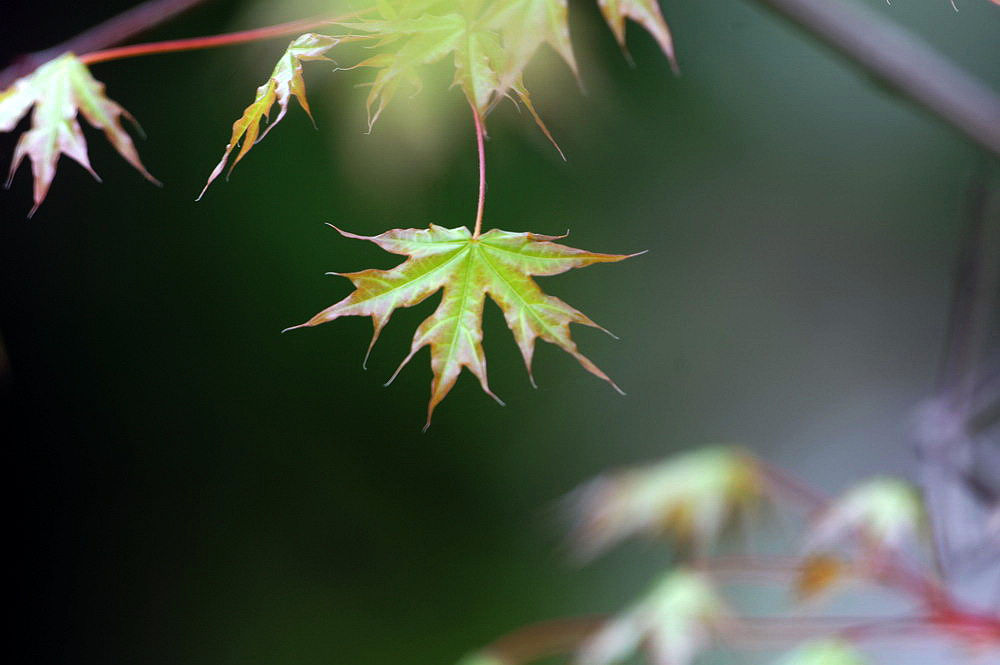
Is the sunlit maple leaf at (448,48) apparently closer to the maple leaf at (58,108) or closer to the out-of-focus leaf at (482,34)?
the out-of-focus leaf at (482,34)

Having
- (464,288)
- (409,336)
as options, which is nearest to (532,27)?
(464,288)

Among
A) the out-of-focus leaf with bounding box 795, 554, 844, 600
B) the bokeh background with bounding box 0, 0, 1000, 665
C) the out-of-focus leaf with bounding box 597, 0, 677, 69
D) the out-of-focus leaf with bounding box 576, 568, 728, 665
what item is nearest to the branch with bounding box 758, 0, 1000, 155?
the out-of-focus leaf with bounding box 597, 0, 677, 69

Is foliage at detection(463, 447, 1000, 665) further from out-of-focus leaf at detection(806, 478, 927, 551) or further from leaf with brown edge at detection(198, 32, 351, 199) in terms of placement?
leaf with brown edge at detection(198, 32, 351, 199)

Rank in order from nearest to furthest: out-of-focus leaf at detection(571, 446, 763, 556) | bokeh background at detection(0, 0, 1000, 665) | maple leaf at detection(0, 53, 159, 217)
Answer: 1. maple leaf at detection(0, 53, 159, 217)
2. out-of-focus leaf at detection(571, 446, 763, 556)
3. bokeh background at detection(0, 0, 1000, 665)

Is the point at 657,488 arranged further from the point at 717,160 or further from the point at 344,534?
the point at 717,160

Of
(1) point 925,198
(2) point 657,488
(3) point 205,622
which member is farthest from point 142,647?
(1) point 925,198
